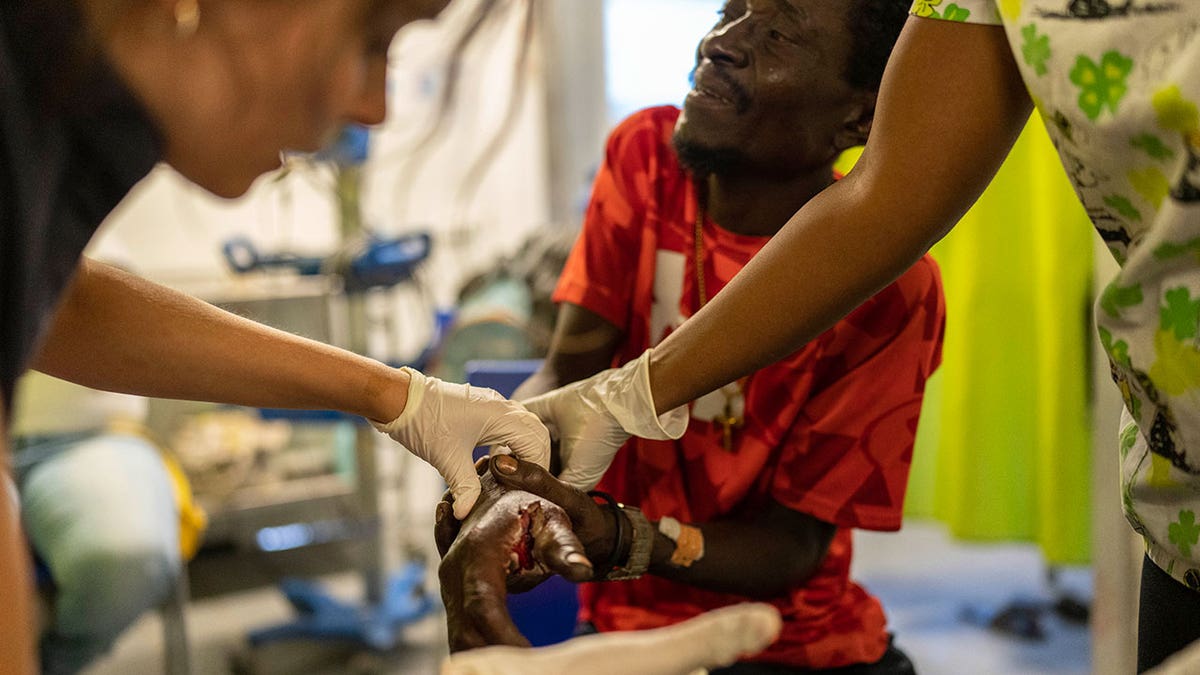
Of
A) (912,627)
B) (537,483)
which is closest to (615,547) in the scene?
(537,483)

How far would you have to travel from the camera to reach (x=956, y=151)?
0.76m

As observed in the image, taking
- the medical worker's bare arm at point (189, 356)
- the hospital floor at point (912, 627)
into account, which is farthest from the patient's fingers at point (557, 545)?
the hospital floor at point (912, 627)

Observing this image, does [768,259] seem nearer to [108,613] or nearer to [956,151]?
[956,151]

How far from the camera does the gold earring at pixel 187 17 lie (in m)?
0.56

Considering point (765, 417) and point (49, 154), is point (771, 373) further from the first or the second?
point (49, 154)

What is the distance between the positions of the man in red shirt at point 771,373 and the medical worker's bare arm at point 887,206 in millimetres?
199

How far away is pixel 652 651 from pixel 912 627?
2.32 metres

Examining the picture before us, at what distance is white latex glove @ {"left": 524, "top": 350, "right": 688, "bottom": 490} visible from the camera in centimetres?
96

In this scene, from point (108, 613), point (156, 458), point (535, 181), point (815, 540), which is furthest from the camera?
point (535, 181)

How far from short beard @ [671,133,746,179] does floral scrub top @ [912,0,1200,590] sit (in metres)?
0.32

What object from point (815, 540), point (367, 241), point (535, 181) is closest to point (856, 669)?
point (815, 540)

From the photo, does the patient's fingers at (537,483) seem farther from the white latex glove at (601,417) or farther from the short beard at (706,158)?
the short beard at (706,158)

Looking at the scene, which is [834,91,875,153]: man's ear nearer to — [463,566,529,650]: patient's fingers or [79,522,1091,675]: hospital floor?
[463,566,529,650]: patient's fingers

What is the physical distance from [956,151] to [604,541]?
434 millimetres
